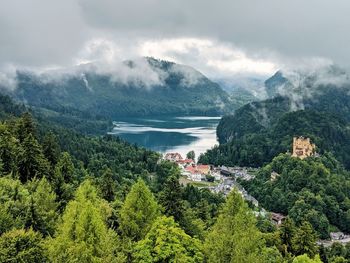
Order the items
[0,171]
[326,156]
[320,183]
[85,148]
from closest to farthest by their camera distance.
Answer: [0,171], [320,183], [85,148], [326,156]

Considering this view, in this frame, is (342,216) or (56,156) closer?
(56,156)

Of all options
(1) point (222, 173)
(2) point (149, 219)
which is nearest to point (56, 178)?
(2) point (149, 219)

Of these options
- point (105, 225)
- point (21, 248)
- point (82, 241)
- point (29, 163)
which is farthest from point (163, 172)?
point (21, 248)

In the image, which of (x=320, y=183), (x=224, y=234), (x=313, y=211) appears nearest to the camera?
(x=224, y=234)

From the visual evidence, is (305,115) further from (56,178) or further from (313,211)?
(56,178)

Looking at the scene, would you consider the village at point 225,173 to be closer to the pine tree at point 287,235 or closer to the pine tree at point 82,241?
the pine tree at point 287,235

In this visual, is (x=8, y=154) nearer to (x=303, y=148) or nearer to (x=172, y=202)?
(x=172, y=202)

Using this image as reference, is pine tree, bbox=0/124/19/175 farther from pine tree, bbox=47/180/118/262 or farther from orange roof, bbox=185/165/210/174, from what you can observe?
orange roof, bbox=185/165/210/174
